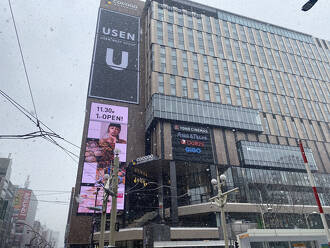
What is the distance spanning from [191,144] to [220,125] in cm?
830

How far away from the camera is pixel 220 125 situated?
4794cm

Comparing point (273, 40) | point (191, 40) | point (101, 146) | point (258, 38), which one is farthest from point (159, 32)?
point (273, 40)

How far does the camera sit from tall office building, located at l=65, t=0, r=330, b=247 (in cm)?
4120

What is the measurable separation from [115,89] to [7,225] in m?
76.0

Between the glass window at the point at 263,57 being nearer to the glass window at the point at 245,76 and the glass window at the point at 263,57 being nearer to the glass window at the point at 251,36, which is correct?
the glass window at the point at 251,36

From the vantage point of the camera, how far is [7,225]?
89.2 m

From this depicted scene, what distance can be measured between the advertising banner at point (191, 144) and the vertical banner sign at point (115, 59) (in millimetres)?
14391

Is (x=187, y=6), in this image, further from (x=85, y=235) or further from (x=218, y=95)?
(x=85, y=235)

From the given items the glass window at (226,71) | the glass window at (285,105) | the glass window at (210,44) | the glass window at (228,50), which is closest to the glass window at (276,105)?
the glass window at (285,105)

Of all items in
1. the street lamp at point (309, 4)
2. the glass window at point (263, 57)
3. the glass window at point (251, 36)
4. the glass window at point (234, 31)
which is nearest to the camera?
the street lamp at point (309, 4)

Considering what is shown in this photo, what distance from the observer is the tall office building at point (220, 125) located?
41.2 metres

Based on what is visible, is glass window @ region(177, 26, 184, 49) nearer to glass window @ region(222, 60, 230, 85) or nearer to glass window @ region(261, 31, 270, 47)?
glass window @ region(222, 60, 230, 85)

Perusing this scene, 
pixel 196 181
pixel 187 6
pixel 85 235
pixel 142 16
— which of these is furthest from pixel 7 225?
pixel 187 6

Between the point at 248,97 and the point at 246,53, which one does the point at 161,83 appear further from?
the point at 246,53
